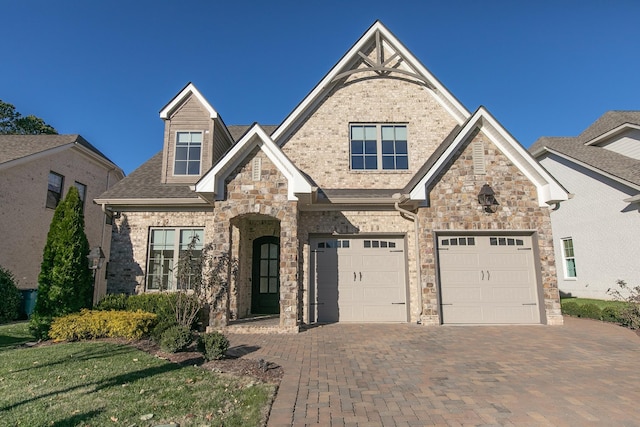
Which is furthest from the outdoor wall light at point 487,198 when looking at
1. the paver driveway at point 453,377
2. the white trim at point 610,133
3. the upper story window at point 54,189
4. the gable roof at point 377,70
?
the upper story window at point 54,189

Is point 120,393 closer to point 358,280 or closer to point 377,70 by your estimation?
point 358,280

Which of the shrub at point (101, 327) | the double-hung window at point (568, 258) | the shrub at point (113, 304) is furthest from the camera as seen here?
the double-hung window at point (568, 258)

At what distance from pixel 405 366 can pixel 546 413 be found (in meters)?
2.19

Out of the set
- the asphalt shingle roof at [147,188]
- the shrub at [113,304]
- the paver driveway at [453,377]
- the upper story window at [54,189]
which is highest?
the upper story window at [54,189]

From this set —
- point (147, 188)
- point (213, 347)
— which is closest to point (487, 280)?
point (213, 347)

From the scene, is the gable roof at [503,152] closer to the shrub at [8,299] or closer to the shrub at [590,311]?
the shrub at [590,311]

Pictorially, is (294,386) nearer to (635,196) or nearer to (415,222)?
(415,222)

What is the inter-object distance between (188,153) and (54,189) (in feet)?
27.0

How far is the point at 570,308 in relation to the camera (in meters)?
12.2

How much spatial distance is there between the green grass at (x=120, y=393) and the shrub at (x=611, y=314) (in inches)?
421

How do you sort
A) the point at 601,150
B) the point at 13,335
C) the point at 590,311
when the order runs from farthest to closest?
the point at 601,150, the point at 590,311, the point at 13,335

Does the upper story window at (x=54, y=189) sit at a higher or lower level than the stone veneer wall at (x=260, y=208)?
higher

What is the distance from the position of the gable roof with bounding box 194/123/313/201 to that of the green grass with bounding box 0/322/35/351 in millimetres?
5346

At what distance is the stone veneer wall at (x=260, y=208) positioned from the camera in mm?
9180
